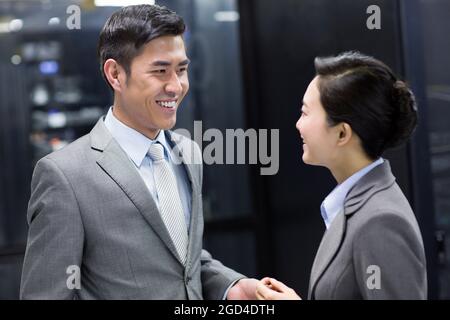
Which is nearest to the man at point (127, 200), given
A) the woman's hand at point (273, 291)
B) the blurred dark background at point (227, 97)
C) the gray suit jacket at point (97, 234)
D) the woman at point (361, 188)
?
the gray suit jacket at point (97, 234)

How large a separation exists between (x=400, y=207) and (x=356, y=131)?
23cm

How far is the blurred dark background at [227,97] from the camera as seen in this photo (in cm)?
425

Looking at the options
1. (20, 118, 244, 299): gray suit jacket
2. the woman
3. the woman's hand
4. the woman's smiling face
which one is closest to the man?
(20, 118, 244, 299): gray suit jacket

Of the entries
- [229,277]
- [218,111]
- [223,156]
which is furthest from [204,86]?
[229,277]

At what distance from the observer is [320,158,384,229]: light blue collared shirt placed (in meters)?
1.82

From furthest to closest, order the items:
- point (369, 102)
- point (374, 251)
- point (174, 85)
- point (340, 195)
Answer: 1. point (174, 85)
2. point (340, 195)
3. point (369, 102)
4. point (374, 251)

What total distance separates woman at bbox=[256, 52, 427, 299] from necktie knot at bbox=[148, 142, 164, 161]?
0.43 metres

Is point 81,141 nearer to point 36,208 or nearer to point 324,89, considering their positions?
point 36,208

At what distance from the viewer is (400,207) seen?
1.68 metres

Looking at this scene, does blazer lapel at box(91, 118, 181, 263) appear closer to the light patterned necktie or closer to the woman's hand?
the light patterned necktie

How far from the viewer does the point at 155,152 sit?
207cm

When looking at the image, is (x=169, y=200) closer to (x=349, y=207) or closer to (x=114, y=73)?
(x=114, y=73)

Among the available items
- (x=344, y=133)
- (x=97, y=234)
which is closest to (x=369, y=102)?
(x=344, y=133)

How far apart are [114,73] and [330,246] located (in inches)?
30.2
